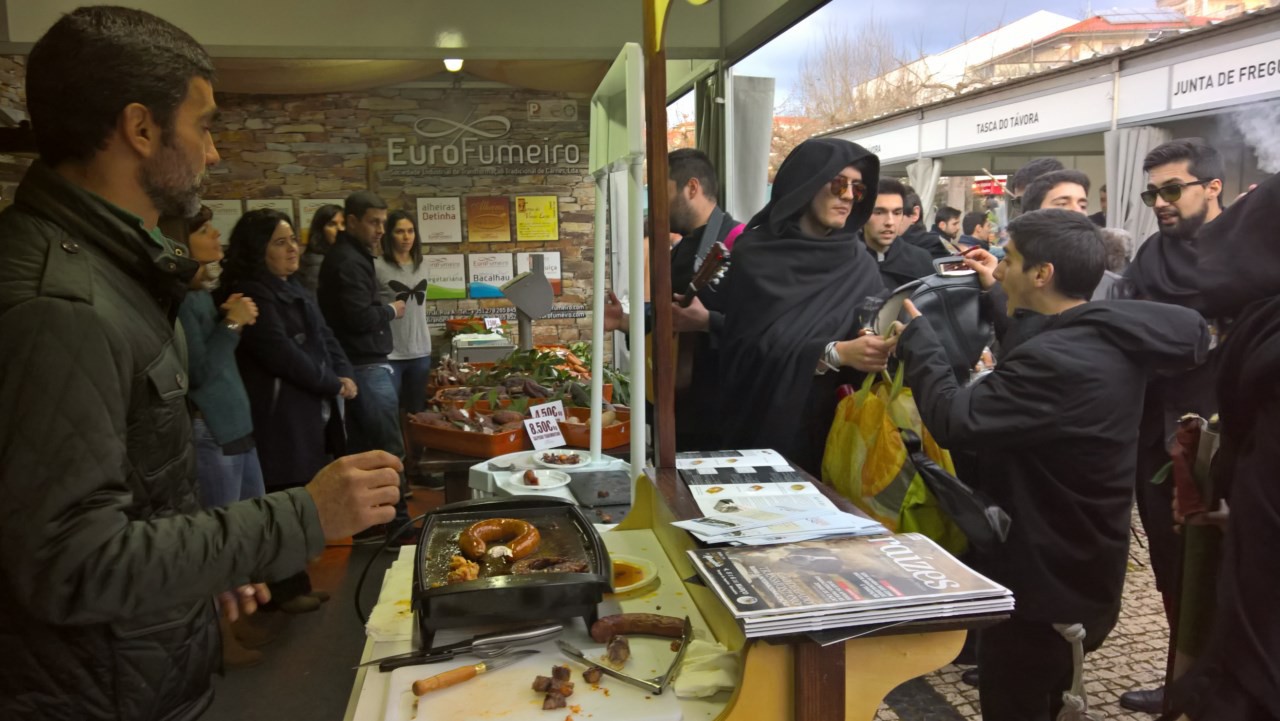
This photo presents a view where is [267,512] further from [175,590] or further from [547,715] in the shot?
[547,715]

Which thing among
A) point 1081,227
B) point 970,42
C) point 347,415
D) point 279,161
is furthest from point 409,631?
point 279,161

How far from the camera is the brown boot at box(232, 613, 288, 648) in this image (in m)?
3.31

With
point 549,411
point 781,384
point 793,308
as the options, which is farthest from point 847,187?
point 549,411

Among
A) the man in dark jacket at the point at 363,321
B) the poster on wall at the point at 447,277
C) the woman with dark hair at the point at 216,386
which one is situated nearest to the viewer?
the woman with dark hair at the point at 216,386

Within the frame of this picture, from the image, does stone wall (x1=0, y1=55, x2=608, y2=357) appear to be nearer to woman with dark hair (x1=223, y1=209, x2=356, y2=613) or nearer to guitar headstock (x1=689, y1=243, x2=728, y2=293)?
woman with dark hair (x1=223, y1=209, x2=356, y2=613)

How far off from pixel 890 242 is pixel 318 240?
12.7ft

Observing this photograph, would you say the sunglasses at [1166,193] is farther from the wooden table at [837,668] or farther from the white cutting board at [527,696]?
the white cutting board at [527,696]

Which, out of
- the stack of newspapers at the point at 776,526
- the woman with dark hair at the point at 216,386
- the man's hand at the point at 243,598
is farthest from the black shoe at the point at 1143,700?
the woman with dark hair at the point at 216,386

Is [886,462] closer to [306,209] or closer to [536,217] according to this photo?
[536,217]

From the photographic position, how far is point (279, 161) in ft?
23.7

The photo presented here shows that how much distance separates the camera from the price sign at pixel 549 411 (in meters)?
3.25

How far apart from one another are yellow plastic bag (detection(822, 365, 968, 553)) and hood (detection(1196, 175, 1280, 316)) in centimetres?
68

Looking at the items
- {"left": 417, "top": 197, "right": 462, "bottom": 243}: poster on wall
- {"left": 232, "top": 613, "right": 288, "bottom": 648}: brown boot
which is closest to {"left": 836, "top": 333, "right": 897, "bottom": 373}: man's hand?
{"left": 232, "top": 613, "right": 288, "bottom": 648}: brown boot

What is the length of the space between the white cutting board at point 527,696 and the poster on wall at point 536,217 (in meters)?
6.59
